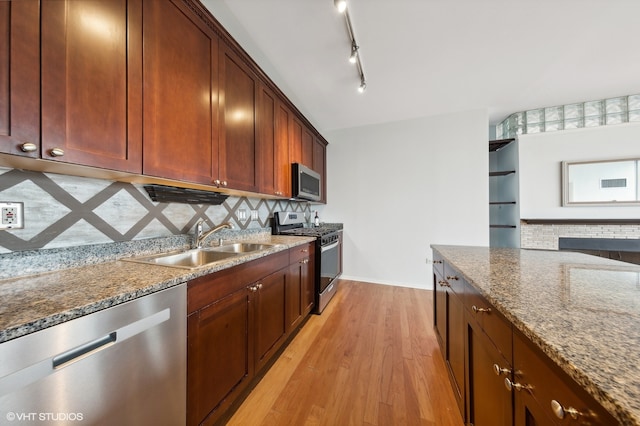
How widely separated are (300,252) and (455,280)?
132cm

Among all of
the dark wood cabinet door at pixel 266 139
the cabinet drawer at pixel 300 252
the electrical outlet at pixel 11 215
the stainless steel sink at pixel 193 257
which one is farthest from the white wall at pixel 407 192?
the electrical outlet at pixel 11 215

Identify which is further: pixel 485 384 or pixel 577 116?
pixel 577 116

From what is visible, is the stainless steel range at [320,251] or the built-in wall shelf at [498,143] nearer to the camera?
the stainless steel range at [320,251]

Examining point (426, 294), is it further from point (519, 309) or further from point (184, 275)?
point (184, 275)

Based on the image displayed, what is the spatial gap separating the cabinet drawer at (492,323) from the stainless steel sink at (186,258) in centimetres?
132

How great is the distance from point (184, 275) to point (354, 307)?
2251 millimetres

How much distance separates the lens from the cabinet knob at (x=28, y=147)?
2.41 ft

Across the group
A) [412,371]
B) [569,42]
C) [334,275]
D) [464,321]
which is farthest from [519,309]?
[569,42]

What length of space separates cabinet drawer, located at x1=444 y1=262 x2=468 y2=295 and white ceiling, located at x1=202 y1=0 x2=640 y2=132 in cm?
191

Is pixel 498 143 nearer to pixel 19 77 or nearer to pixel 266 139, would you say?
pixel 266 139

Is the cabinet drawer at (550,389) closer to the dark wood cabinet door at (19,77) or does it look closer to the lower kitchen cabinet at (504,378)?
the lower kitchen cabinet at (504,378)

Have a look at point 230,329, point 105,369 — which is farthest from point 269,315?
point 105,369

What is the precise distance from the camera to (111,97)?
0.96m

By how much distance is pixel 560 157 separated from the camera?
3201 mm
